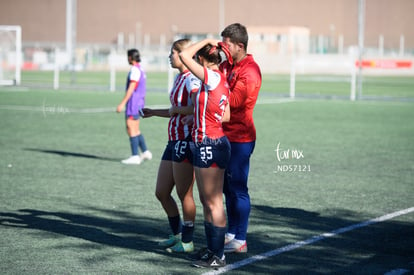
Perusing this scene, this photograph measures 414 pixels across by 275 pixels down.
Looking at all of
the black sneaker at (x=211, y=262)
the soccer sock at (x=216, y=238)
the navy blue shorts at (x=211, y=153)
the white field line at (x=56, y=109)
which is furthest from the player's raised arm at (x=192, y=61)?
the white field line at (x=56, y=109)

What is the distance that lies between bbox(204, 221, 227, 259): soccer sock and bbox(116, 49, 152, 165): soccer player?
6.63 m

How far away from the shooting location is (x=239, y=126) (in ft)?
22.1

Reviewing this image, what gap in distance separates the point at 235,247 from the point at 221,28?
66264 mm

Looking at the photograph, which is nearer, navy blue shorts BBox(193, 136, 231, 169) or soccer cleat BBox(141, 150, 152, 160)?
navy blue shorts BBox(193, 136, 231, 169)

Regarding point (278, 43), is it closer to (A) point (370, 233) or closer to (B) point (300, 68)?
(B) point (300, 68)

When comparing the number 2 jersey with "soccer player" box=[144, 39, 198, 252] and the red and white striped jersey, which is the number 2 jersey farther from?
the red and white striped jersey

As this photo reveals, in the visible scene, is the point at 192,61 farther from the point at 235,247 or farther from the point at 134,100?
the point at 134,100

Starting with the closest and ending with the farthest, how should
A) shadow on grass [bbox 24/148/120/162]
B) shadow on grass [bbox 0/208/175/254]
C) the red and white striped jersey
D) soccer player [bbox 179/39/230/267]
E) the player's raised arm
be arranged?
the player's raised arm → soccer player [bbox 179/39/230/267] → the red and white striped jersey → shadow on grass [bbox 0/208/175/254] → shadow on grass [bbox 24/148/120/162]

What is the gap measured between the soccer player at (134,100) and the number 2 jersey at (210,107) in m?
6.60

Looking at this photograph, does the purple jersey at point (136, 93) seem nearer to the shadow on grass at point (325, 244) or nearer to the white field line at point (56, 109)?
the shadow on grass at point (325, 244)

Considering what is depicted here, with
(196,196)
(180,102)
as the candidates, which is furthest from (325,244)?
(196,196)

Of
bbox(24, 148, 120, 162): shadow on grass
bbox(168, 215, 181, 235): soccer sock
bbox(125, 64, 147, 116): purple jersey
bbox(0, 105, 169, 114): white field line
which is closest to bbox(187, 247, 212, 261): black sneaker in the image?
bbox(168, 215, 181, 235): soccer sock

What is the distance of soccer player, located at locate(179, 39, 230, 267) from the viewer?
5.95 m

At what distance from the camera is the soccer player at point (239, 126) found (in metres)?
6.48
